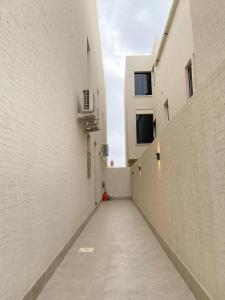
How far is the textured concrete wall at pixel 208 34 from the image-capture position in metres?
4.08

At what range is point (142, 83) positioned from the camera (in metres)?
15.2

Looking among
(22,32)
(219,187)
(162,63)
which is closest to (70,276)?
(219,187)

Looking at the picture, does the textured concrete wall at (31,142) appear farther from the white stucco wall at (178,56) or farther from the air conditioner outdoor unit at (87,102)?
the white stucco wall at (178,56)

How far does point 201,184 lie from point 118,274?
1.83 metres

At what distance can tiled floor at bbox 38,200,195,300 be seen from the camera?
10.3 ft

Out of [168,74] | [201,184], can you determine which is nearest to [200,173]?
[201,184]

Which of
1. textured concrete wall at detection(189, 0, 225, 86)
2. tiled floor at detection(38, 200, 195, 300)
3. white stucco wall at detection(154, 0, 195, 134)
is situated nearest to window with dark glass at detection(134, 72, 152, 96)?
white stucco wall at detection(154, 0, 195, 134)

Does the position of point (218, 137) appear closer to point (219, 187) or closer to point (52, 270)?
point (219, 187)

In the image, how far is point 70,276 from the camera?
3.80 meters

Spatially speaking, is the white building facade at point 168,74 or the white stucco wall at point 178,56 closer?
the white stucco wall at point 178,56

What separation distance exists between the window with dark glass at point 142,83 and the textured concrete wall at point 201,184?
439 inches

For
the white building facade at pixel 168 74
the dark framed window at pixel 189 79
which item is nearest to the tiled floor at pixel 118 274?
the white building facade at pixel 168 74

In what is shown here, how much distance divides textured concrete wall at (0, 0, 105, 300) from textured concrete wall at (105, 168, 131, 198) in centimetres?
1291

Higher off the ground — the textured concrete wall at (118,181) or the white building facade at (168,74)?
the white building facade at (168,74)
